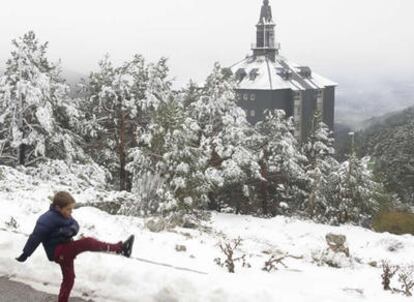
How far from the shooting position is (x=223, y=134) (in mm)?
30484

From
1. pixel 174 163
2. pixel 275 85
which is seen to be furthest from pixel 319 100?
pixel 174 163

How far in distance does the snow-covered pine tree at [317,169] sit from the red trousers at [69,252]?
84.5ft

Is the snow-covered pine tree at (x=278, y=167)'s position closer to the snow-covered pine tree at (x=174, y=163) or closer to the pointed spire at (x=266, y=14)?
the snow-covered pine tree at (x=174, y=163)

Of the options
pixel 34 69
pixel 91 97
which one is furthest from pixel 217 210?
pixel 34 69

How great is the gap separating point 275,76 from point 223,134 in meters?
44.8

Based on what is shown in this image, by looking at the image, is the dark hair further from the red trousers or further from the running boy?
the red trousers

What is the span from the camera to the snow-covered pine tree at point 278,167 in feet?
105

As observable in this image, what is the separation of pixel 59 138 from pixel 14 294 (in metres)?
19.3

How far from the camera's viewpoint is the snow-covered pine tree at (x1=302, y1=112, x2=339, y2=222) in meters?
32.4

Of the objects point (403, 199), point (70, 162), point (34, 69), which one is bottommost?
point (403, 199)

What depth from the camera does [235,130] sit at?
29891mm

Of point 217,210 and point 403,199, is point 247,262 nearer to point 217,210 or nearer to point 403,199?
point 217,210

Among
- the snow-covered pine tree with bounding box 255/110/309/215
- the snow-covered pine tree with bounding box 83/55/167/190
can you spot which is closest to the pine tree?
the snow-covered pine tree with bounding box 255/110/309/215

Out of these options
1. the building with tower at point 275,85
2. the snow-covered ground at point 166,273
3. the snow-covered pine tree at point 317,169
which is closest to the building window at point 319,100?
the building with tower at point 275,85
